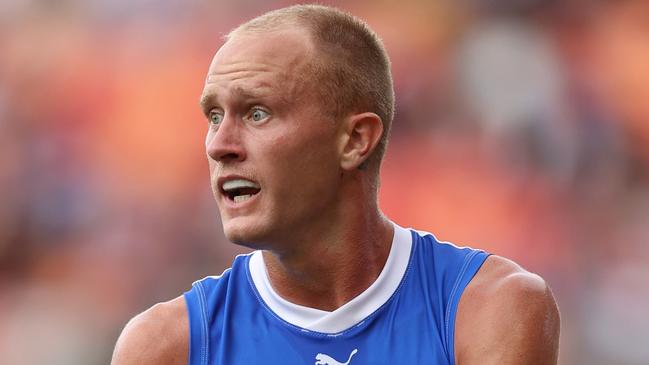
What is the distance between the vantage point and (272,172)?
3406 millimetres

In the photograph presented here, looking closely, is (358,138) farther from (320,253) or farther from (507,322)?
(507,322)

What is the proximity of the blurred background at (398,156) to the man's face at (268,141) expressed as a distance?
15.1ft

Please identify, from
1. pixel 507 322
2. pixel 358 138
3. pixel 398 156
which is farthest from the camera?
pixel 398 156

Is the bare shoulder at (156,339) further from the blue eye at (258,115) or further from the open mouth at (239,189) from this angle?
the blue eye at (258,115)

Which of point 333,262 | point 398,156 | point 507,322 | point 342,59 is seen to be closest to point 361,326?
point 333,262

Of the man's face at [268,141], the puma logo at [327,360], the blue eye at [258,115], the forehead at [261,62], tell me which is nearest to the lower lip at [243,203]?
the man's face at [268,141]

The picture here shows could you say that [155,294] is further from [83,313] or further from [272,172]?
[272,172]

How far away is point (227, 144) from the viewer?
3414 millimetres

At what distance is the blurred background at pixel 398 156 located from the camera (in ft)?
26.0

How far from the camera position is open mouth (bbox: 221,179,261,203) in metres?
3.43

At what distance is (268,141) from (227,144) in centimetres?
13

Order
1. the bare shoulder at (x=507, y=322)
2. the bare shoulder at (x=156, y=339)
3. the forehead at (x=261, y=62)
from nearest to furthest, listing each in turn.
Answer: the bare shoulder at (x=507, y=322) → the forehead at (x=261, y=62) → the bare shoulder at (x=156, y=339)

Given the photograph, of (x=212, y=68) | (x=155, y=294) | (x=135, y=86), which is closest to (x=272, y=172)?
(x=212, y=68)

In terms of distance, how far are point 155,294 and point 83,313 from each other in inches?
23.0
